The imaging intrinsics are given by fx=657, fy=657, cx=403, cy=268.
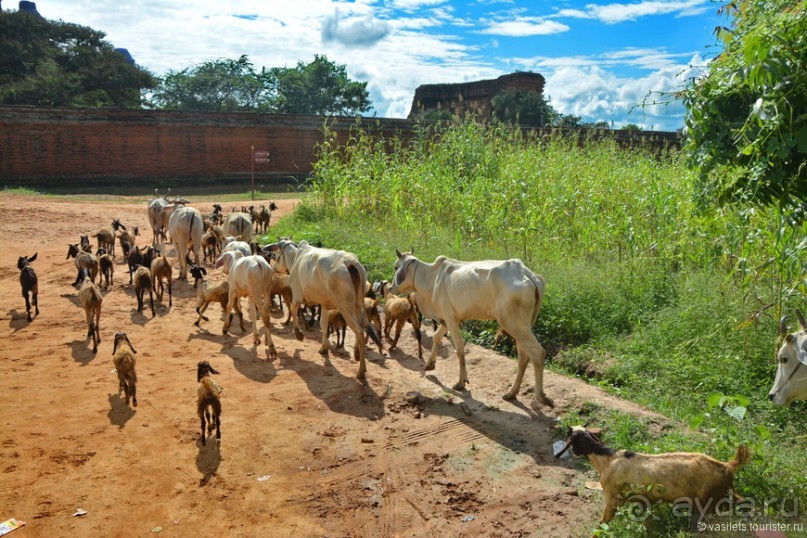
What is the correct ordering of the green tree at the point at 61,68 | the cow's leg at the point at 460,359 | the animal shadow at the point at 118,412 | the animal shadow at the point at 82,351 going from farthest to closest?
the green tree at the point at 61,68, the animal shadow at the point at 82,351, the cow's leg at the point at 460,359, the animal shadow at the point at 118,412

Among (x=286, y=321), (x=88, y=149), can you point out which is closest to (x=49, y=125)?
(x=88, y=149)

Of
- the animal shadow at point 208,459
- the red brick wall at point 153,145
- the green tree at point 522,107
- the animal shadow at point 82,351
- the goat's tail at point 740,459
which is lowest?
the animal shadow at point 208,459

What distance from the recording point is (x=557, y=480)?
5.73 meters

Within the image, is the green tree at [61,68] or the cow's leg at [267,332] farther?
the green tree at [61,68]

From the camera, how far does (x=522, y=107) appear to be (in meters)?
36.5

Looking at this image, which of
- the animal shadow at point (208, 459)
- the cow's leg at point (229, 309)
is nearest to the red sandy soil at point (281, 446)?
the animal shadow at point (208, 459)

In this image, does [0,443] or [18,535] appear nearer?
[18,535]

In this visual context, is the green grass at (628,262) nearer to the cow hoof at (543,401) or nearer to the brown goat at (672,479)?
the brown goat at (672,479)

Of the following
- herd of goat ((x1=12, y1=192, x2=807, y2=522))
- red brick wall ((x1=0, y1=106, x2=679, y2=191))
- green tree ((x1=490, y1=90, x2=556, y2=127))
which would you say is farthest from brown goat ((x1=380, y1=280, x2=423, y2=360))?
green tree ((x1=490, y1=90, x2=556, y2=127))

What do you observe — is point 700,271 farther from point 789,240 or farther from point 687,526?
point 687,526

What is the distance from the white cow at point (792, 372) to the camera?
17.2 feet

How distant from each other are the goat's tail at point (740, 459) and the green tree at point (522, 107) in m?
32.4

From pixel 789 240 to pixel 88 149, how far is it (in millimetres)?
27293

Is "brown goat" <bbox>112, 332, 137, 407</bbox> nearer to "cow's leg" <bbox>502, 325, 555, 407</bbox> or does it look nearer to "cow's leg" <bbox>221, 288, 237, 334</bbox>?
"cow's leg" <bbox>221, 288, 237, 334</bbox>
